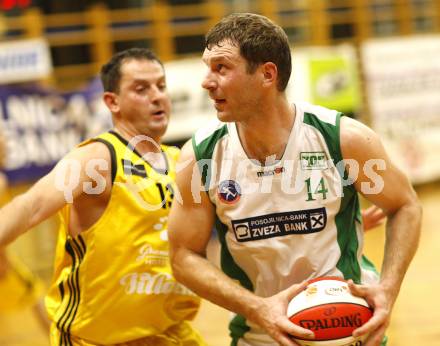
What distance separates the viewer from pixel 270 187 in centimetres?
309

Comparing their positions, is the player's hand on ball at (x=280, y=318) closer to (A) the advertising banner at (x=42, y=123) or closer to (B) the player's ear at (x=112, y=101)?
(B) the player's ear at (x=112, y=101)

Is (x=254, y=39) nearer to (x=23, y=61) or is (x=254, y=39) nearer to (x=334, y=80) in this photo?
(x=23, y=61)

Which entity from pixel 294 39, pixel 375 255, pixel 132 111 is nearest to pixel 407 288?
pixel 375 255

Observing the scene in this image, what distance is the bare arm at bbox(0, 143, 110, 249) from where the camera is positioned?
9.72 ft

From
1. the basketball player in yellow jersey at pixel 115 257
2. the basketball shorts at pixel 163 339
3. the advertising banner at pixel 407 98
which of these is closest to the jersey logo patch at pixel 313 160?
the basketball player in yellow jersey at pixel 115 257

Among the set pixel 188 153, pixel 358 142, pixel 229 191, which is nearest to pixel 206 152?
pixel 188 153

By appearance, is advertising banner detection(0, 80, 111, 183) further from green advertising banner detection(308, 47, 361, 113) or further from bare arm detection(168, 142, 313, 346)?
bare arm detection(168, 142, 313, 346)

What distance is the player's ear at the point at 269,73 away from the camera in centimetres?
297

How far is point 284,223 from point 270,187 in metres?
0.15

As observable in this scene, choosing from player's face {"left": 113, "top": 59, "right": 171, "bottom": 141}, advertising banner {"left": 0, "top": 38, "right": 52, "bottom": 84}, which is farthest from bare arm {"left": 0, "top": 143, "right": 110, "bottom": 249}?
advertising banner {"left": 0, "top": 38, "right": 52, "bottom": 84}

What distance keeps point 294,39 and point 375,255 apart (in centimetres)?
571

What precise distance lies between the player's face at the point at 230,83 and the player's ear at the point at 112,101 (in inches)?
40.5

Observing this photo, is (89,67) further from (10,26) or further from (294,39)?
(294,39)

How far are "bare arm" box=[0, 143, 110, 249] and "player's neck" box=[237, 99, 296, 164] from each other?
0.72 metres
